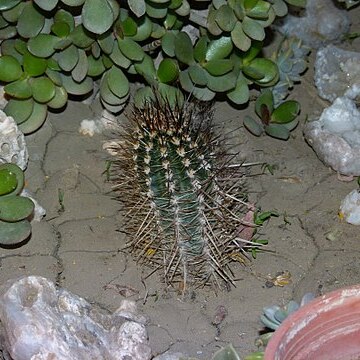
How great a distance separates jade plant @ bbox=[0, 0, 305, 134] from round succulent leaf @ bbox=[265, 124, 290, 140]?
0.13 meters

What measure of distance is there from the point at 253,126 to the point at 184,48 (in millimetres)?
365

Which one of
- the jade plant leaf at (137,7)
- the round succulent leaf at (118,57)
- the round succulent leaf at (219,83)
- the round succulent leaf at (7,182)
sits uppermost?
the jade plant leaf at (137,7)

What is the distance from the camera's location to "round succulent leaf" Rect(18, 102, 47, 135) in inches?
139

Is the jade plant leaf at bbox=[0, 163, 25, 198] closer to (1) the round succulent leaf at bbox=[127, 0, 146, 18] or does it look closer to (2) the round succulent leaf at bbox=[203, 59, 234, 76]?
(1) the round succulent leaf at bbox=[127, 0, 146, 18]

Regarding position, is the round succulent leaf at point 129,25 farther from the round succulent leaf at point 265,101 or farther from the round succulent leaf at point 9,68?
the round succulent leaf at point 265,101

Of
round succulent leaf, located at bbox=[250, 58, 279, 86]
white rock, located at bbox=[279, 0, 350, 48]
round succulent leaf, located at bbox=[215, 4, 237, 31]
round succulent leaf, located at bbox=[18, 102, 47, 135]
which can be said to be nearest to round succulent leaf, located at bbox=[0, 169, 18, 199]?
round succulent leaf, located at bbox=[18, 102, 47, 135]

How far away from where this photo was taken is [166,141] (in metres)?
2.92

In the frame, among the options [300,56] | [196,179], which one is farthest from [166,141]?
[300,56]

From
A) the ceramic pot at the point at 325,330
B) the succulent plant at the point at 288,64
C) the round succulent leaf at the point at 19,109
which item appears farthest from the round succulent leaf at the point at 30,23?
the ceramic pot at the point at 325,330

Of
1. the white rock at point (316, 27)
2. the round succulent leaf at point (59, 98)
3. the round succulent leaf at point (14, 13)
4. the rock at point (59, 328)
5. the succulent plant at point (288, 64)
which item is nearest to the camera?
the rock at point (59, 328)

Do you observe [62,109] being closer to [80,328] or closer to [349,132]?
[349,132]

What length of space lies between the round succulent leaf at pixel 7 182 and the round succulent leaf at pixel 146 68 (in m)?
0.61

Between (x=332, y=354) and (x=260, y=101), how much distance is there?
4.52ft

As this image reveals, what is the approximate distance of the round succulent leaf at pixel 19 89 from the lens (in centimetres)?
342
